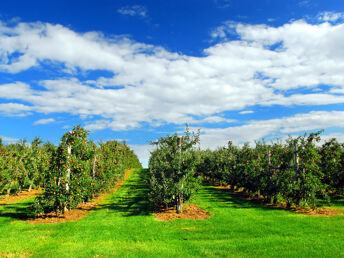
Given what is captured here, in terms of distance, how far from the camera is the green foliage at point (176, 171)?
17047mm

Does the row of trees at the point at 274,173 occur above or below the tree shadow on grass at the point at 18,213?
above

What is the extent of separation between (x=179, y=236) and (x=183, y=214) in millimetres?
5057

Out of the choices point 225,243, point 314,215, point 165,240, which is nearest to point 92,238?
point 165,240

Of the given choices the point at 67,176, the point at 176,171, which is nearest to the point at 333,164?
the point at 176,171

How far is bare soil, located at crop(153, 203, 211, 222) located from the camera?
15.8m

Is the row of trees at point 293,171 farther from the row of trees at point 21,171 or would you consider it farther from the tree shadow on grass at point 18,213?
the row of trees at point 21,171

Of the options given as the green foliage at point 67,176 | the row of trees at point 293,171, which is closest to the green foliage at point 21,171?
the green foliage at point 67,176

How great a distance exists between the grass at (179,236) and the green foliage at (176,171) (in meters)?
2.21

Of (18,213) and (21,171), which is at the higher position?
(21,171)

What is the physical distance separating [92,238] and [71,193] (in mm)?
5791

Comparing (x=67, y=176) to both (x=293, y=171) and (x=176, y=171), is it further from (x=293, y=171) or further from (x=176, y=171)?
(x=293, y=171)

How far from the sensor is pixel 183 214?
655 inches

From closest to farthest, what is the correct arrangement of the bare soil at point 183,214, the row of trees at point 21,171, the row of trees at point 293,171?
the bare soil at point 183,214
the row of trees at point 293,171
the row of trees at point 21,171

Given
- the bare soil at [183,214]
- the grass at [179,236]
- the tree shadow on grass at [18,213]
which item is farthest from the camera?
the tree shadow on grass at [18,213]
